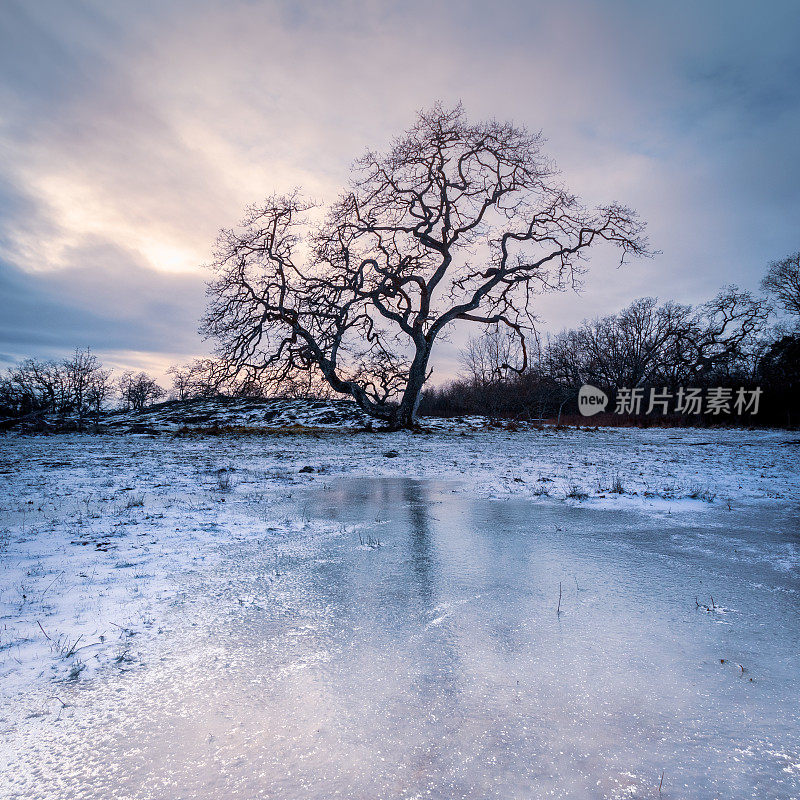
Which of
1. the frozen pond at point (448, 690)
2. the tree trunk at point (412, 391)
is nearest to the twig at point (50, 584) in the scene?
the frozen pond at point (448, 690)

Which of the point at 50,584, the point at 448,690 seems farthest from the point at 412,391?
the point at 448,690

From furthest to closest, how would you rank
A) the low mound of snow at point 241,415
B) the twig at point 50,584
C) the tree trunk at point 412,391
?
the low mound of snow at point 241,415 < the tree trunk at point 412,391 < the twig at point 50,584

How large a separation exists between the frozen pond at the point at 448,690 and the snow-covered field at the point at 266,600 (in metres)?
0.01

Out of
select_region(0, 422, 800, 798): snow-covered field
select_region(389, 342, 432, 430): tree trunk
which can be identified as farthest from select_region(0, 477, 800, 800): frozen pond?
select_region(389, 342, 432, 430): tree trunk

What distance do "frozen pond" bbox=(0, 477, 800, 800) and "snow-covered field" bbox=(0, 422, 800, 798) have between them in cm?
1

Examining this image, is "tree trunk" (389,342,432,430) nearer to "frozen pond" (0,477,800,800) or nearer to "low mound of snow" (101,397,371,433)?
"low mound of snow" (101,397,371,433)

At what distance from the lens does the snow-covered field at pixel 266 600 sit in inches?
55.1

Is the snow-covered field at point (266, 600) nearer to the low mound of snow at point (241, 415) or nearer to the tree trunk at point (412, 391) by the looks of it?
the tree trunk at point (412, 391)

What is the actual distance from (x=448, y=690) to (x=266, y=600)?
4.41 feet

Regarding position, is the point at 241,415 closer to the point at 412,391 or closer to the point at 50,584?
the point at 412,391

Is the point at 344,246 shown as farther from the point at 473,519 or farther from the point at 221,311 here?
the point at 473,519

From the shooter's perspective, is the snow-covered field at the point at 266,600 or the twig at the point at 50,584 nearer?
the snow-covered field at the point at 266,600

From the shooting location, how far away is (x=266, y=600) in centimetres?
272

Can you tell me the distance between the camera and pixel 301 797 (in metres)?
1.31
